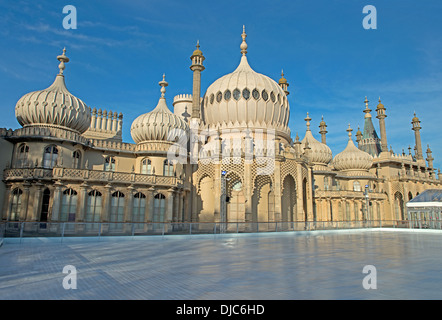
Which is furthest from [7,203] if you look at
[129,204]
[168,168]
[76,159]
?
[168,168]

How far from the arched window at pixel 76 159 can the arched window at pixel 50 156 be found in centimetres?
151

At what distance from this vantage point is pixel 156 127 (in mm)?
32469

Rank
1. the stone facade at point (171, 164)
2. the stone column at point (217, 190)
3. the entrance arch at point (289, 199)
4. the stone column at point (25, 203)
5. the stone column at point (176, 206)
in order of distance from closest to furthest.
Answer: the stone column at point (25, 203), the stone facade at point (171, 164), the stone column at point (217, 190), the stone column at point (176, 206), the entrance arch at point (289, 199)

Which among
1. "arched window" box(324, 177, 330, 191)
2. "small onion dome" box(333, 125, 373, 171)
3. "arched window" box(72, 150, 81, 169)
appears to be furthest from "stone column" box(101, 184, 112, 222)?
"small onion dome" box(333, 125, 373, 171)

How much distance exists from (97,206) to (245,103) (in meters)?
18.3

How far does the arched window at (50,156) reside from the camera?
2659cm

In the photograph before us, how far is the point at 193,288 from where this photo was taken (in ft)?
22.5

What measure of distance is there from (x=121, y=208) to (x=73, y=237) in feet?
31.8

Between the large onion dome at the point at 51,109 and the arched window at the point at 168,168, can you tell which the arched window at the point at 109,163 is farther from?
the arched window at the point at 168,168

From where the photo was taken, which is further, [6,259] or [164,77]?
[164,77]

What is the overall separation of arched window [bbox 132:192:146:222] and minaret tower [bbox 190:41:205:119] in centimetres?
1294

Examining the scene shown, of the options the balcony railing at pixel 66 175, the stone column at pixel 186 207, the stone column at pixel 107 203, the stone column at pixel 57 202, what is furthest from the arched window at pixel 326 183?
the stone column at pixel 57 202
